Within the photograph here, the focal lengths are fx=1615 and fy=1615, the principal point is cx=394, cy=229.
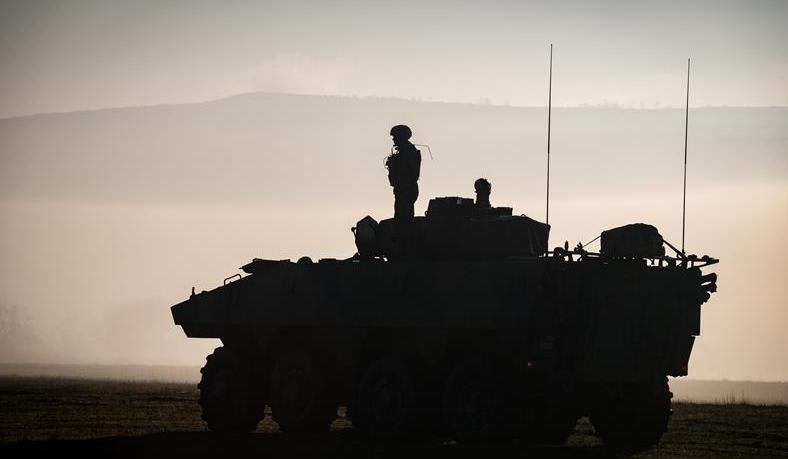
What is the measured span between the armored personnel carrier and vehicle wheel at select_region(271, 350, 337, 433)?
0.08 ft

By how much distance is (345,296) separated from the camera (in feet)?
86.7

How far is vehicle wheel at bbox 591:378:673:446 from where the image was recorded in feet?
82.7

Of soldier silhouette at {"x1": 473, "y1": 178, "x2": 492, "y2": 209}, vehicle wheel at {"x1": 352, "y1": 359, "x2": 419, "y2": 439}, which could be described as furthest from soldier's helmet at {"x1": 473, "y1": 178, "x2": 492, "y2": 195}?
vehicle wheel at {"x1": 352, "y1": 359, "x2": 419, "y2": 439}

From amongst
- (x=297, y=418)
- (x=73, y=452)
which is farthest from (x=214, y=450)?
(x=297, y=418)

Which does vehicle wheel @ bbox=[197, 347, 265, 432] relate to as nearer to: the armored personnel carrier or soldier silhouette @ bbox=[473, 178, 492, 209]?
the armored personnel carrier

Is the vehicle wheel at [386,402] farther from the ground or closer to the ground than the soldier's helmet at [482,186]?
closer to the ground

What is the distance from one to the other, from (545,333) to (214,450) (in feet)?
16.4

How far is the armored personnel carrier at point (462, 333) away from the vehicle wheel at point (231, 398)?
2cm

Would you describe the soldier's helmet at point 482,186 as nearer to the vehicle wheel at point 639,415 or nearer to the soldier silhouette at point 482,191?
the soldier silhouette at point 482,191

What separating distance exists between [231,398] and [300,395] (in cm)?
170

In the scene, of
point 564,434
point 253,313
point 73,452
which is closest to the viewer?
point 73,452

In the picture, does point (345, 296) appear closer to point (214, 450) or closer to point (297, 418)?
point (297, 418)

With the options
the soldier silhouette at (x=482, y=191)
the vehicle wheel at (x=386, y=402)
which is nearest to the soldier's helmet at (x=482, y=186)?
the soldier silhouette at (x=482, y=191)

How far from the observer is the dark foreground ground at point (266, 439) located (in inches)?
895
